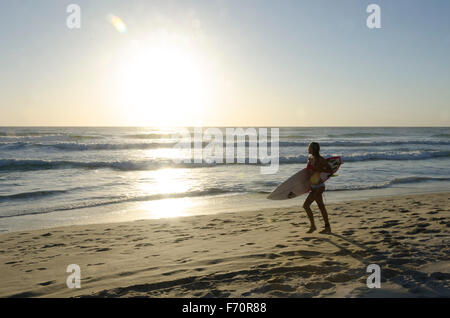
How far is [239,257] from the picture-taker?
5.20 metres

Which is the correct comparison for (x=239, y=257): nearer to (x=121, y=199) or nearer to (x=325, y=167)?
(x=325, y=167)

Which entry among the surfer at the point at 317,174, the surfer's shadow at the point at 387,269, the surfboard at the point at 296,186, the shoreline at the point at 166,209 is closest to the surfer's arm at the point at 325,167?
the surfer at the point at 317,174

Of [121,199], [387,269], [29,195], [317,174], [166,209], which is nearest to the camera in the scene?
[387,269]

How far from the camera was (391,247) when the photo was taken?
17.2 ft

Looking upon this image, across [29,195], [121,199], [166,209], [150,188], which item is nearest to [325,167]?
[166,209]

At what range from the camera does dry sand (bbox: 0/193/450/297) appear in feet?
13.1

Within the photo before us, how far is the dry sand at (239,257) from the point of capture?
3.99 metres

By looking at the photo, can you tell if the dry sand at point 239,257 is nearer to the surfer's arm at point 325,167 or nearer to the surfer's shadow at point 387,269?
the surfer's shadow at point 387,269
